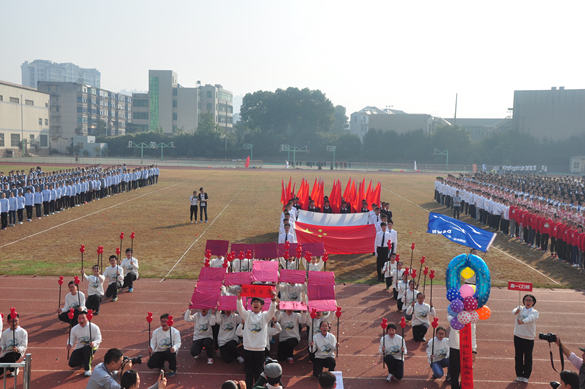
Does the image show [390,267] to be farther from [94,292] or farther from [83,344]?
[83,344]

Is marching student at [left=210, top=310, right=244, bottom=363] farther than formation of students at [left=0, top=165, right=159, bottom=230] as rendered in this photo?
No

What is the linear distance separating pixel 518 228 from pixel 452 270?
17.2 meters

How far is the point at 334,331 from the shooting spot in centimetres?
1084

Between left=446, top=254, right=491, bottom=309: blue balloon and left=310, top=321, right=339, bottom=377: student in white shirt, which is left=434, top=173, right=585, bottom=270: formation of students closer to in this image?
left=446, top=254, right=491, bottom=309: blue balloon

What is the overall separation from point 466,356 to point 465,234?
477 centimetres

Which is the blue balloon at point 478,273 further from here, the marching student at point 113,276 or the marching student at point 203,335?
the marching student at point 113,276

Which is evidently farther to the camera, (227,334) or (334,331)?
(334,331)

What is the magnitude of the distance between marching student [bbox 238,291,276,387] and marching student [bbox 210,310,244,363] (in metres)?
1.22

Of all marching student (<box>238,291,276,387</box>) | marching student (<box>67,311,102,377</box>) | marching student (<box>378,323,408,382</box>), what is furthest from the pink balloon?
marching student (<box>67,311,102,377</box>)

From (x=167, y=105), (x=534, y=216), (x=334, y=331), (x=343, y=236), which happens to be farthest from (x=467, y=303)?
(x=167, y=105)

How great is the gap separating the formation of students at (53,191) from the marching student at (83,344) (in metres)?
15.9

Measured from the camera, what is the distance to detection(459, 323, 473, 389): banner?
7.42 m

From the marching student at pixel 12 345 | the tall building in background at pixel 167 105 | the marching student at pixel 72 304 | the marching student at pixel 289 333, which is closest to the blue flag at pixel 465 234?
the marching student at pixel 289 333

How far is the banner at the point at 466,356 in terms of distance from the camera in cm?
742
